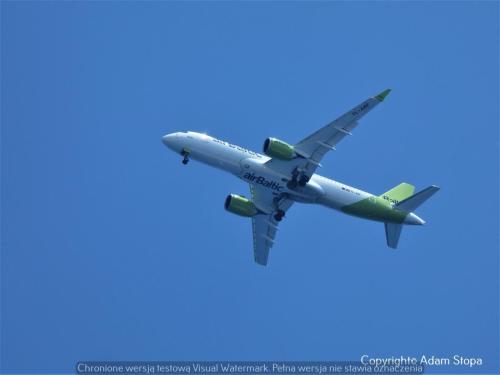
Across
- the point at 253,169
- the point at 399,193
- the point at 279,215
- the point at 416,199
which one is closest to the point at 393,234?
the point at 399,193

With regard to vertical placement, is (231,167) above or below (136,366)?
above

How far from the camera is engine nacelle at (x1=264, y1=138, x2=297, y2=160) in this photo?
72.1 m

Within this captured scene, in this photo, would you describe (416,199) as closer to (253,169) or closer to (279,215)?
(279,215)

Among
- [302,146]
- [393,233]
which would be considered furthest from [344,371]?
[302,146]

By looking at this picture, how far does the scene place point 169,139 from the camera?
2985 inches

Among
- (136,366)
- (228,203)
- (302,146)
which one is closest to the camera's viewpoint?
(136,366)

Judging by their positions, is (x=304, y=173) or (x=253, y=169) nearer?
(x=304, y=173)

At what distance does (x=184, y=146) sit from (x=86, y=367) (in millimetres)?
20744

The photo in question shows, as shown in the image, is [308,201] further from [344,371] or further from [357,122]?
[344,371]

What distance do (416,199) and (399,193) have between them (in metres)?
3.47

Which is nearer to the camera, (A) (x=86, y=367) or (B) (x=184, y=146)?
(A) (x=86, y=367)

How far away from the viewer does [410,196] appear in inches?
2921

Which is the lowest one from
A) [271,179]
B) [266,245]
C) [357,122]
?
[266,245]

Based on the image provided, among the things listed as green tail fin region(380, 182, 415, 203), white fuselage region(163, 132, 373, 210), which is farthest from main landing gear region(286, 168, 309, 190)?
green tail fin region(380, 182, 415, 203)
